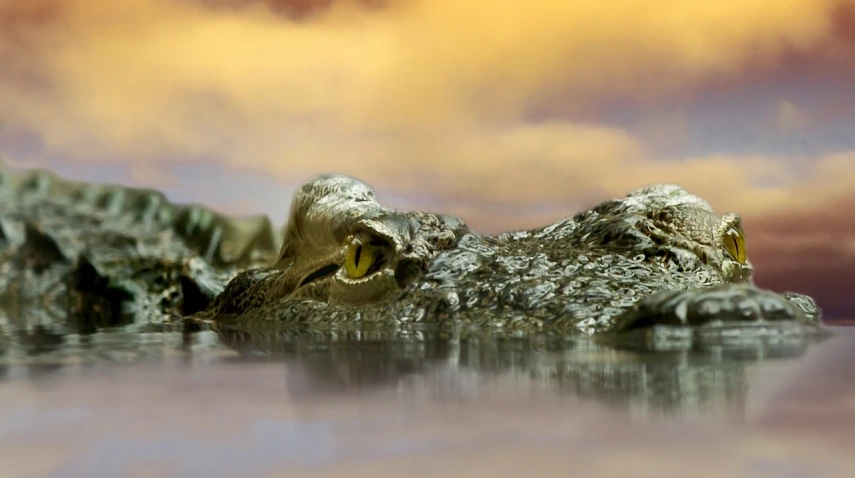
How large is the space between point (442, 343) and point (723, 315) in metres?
0.82

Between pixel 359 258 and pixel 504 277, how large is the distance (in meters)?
0.81

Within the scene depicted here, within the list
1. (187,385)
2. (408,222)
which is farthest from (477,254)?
(187,385)

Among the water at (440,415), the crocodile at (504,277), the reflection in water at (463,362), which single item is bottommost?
the water at (440,415)

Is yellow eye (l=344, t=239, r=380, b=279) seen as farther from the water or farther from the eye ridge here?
the water

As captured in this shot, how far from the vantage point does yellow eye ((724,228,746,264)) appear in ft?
12.5

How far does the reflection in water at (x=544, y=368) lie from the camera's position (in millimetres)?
1143

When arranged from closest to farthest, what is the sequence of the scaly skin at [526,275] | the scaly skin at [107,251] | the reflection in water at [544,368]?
the reflection in water at [544,368] < the scaly skin at [526,275] < the scaly skin at [107,251]

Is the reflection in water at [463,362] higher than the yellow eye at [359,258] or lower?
lower

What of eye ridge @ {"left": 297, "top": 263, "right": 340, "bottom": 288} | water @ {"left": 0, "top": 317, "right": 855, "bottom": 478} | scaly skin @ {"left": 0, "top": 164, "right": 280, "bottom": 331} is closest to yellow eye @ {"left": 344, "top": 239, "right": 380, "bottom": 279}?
eye ridge @ {"left": 297, "top": 263, "right": 340, "bottom": 288}

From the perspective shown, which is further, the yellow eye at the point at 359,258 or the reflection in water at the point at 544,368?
the yellow eye at the point at 359,258

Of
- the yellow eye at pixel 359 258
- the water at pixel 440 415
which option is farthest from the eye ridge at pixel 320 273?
the water at pixel 440 415

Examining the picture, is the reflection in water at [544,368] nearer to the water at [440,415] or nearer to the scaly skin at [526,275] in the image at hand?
the water at [440,415]

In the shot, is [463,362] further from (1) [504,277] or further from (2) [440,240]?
(2) [440,240]

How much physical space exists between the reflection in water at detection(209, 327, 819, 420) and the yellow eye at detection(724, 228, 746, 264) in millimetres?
1755
